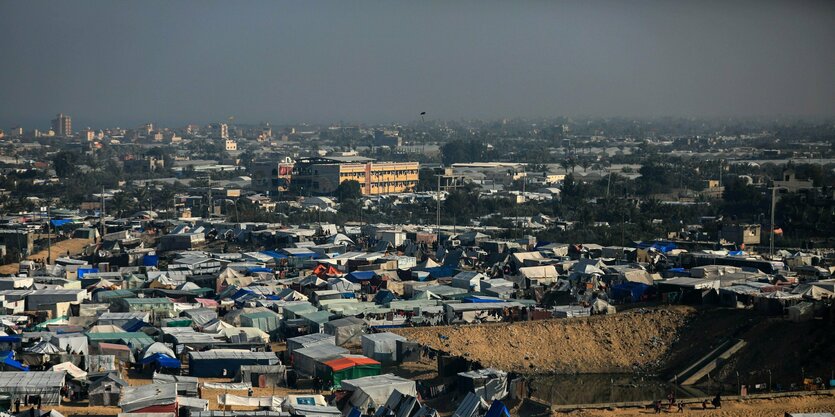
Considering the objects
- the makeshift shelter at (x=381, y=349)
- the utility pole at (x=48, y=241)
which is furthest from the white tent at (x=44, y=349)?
A: the utility pole at (x=48, y=241)

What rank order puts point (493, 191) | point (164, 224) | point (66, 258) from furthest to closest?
point (493, 191)
point (164, 224)
point (66, 258)

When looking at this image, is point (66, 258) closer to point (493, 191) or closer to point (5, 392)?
point (5, 392)

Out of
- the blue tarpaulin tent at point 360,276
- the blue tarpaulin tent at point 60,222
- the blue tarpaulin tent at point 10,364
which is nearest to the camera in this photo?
the blue tarpaulin tent at point 10,364

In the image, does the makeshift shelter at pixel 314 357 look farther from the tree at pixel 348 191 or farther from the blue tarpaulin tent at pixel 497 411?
the tree at pixel 348 191

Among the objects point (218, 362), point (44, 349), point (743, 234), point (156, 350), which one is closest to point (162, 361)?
point (156, 350)

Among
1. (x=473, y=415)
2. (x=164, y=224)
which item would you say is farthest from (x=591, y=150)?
(x=473, y=415)

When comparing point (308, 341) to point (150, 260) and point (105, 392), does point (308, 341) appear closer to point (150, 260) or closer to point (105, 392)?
point (105, 392)
